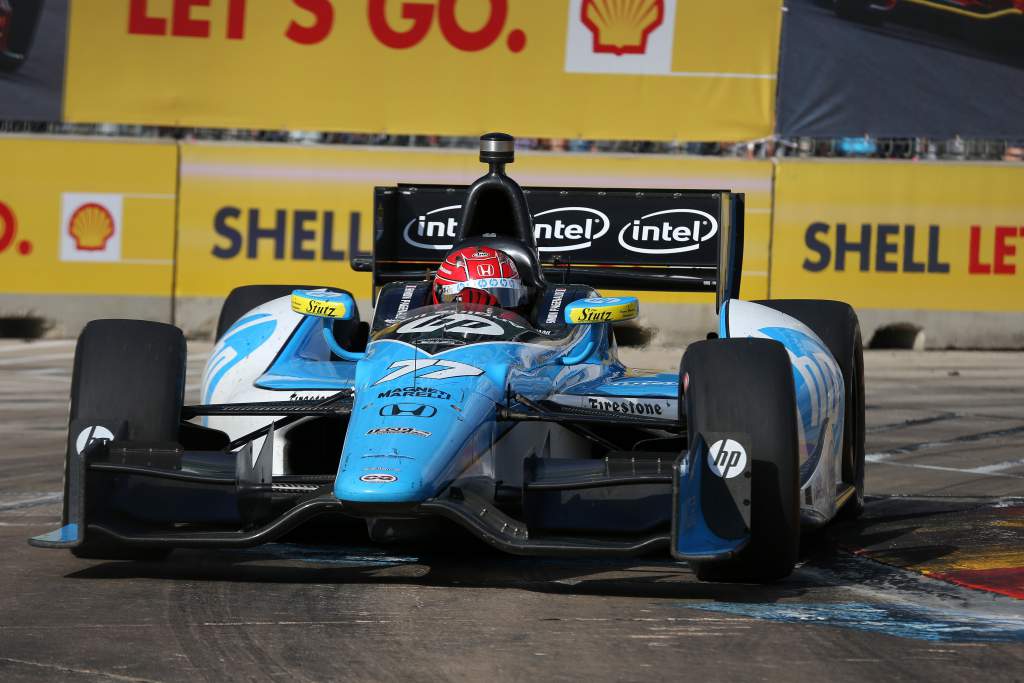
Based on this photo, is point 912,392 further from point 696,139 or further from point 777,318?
point 777,318

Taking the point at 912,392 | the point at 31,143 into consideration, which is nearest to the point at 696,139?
the point at 912,392

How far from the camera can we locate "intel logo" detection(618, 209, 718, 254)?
368 inches

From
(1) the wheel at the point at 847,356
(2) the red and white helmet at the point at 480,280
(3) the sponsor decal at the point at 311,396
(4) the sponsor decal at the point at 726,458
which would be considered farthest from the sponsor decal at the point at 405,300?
(4) the sponsor decal at the point at 726,458

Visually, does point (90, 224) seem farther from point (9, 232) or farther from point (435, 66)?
Answer: point (435, 66)

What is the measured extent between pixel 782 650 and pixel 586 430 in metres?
2.25

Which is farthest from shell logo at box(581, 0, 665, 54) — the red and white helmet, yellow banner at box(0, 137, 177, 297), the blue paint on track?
the blue paint on track

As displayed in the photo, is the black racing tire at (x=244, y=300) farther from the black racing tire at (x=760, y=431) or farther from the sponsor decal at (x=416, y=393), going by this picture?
the black racing tire at (x=760, y=431)

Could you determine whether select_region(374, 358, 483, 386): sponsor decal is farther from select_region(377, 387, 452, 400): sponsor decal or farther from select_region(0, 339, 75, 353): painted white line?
select_region(0, 339, 75, 353): painted white line

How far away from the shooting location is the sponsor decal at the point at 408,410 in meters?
6.36

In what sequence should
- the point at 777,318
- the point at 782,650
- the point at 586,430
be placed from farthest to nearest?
the point at 777,318 < the point at 586,430 < the point at 782,650

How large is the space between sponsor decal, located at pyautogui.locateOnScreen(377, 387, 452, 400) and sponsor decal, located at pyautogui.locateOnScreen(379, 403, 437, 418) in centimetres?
7

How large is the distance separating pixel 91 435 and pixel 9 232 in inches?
418

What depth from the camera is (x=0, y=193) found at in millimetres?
16781

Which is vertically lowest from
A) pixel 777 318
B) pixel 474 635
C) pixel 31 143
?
pixel 474 635
